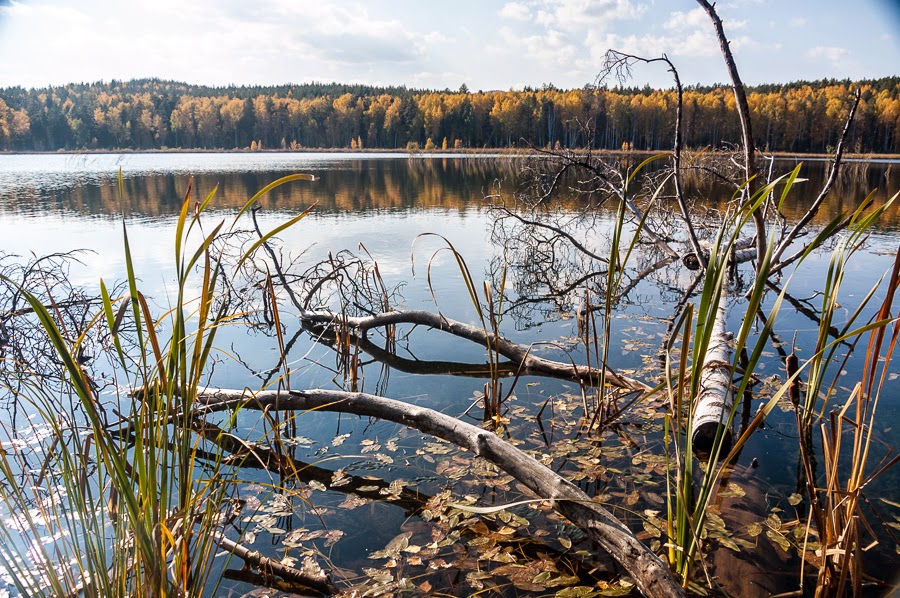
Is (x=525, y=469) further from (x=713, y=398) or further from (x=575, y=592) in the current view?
(x=713, y=398)

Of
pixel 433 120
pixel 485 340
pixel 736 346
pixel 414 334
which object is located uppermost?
pixel 433 120

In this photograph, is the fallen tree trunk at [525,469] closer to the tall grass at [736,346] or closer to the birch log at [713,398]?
the tall grass at [736,346]

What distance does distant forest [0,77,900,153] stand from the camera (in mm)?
67000

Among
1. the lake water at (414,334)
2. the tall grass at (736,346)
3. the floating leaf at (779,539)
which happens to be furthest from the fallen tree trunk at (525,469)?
the floating leaf at (779,539)

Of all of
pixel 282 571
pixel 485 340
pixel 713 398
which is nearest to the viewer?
pixel 282 571

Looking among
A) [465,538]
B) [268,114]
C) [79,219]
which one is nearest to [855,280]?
[465,538]

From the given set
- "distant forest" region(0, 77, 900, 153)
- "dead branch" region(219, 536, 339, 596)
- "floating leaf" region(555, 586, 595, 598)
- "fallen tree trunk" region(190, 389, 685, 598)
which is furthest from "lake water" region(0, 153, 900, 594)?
"distant forest" region(0, 77, 900, 153)

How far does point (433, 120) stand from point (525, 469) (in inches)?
3529

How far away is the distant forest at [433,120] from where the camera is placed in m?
67.0

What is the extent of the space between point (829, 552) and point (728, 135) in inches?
3247

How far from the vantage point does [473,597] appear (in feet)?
8.72

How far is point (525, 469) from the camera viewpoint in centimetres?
304

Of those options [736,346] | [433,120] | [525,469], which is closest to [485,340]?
[525,469]

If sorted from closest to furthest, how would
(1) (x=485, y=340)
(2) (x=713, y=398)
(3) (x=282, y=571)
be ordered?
(3) (x=282, y=571) → (2) (x=713, y=398) → (1) (x=485, y=340)
